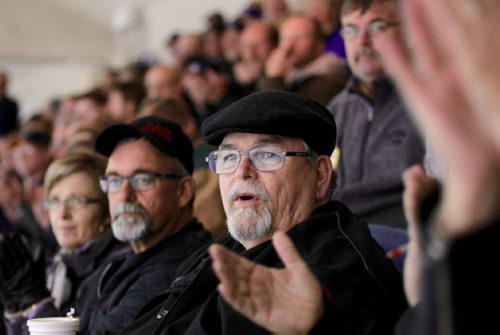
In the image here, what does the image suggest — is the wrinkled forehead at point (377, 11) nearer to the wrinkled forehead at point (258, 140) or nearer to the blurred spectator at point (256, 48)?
the wrinkled forehead at point (258, 140)

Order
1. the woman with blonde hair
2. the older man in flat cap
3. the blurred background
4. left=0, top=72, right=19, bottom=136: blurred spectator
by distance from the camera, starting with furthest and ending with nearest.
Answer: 1. the blurred background
2. left=0, top=72, right=19, bottom=136: blurred spectator
3. the woman with blonde hair
4. the older man in flat cap

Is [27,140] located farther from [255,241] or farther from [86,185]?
[255,241]

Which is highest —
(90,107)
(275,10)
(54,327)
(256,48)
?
(275,10)

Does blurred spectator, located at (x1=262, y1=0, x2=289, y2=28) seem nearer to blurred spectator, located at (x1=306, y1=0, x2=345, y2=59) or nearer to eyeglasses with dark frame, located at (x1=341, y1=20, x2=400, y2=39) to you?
blurred spectator, located at (x1=306, y1=0, x2=345, y2=59)

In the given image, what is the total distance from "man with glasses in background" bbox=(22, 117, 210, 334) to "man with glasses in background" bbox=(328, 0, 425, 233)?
0.64 m

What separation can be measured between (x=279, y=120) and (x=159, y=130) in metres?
1.17

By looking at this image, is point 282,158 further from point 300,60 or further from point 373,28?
point 300,60

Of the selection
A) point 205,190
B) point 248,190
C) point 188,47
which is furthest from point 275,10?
point 248,190

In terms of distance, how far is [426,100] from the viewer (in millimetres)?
1789

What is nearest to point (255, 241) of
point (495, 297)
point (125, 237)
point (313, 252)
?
point (313, 252)

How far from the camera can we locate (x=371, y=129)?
430cm

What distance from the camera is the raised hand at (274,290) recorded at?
237 cm

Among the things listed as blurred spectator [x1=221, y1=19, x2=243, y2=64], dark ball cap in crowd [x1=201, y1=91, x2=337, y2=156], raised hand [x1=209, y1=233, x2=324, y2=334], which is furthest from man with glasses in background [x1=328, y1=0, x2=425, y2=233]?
blurred spectator [x1=221, y1=19, x2=243, y2=64]

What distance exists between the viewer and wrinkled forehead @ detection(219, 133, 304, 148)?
3166mm
